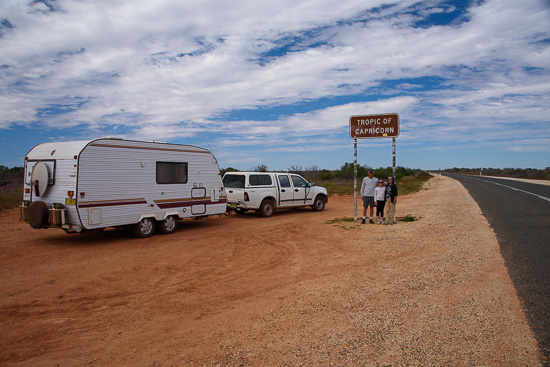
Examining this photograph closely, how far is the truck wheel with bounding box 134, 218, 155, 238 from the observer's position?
10773 mm

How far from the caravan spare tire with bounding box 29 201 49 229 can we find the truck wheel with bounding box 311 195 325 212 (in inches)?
430

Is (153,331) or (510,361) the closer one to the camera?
(510,361)

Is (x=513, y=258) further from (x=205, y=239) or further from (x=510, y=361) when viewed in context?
(x=205, y=239)

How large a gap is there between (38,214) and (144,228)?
2556 mm

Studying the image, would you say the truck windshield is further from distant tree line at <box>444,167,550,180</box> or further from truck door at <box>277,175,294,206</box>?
distant tree line at <box>444,167,550,180</box>

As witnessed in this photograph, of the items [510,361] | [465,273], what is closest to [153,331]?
[510,361]

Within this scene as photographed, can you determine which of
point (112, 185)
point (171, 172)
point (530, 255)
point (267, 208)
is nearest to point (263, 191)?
point (267, 208)

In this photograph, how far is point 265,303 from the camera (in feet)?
18.5

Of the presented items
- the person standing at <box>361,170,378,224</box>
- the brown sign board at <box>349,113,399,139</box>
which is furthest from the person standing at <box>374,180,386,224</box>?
the brown sign board at <box>349,113,399,139</box>

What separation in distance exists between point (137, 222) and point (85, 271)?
10.2ft

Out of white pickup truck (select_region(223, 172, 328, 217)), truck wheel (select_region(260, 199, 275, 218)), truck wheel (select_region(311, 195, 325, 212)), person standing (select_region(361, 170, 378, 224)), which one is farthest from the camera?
truck wheel (select_region(311, 195, 325, 212))

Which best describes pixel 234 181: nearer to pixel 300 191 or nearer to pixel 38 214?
pixel 300 191

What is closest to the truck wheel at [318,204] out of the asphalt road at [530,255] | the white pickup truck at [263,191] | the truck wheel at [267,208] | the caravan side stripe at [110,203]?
the white pickup truck at [263,191]

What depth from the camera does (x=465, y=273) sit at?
661cm
